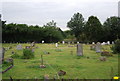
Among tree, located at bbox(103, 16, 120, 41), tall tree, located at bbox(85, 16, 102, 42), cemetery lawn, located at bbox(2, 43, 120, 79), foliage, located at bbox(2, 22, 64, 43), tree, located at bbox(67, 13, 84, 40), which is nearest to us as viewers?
cemetery lawn, located at bbox(2, 43, 120, 79)

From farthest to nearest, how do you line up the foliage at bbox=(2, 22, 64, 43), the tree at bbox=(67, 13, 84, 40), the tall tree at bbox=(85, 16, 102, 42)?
1. the tree at bbox=(67, 13, 84, 40)
2. the foliage at bbox=(2, 22, 64, 43)
3. the tall tree at bbox=(85, 16, 102, 42)

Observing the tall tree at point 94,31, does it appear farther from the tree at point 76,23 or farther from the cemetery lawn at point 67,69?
the cemetery lawn at point 67,69

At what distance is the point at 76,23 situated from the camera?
5347 centimetres

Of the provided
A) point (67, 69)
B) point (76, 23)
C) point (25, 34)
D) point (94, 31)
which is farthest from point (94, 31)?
point (67, 69)

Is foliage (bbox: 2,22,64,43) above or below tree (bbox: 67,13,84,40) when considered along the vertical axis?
below

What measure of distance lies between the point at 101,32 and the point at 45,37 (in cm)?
1567

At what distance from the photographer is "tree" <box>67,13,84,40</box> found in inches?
1994

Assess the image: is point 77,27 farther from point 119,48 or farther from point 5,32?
point 119,48

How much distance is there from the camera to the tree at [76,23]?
50656mm

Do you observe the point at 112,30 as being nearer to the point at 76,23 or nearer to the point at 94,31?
the point at 94,31

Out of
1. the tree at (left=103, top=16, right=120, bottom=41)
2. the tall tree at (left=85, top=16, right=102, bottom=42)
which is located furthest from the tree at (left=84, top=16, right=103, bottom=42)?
the tree at (left=103, top=16, right=120, bottom=41)

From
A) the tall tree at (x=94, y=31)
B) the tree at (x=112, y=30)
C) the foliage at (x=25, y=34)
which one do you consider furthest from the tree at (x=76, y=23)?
the tree at (x=112, y=30)

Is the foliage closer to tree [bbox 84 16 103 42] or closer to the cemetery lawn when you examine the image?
tree [bbox 84 16 103 42]

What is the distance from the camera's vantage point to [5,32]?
41719 millimetres
